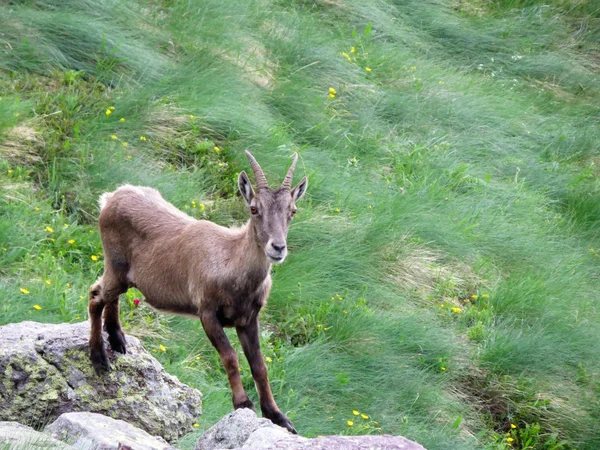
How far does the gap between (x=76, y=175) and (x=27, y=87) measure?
4.42 ft

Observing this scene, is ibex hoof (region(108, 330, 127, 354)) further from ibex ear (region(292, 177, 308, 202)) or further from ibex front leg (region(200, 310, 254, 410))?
ibex ear (region(292, 177, 308, 202))

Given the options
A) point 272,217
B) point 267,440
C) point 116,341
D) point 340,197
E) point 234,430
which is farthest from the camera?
point 340,197

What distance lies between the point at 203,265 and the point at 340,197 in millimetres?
4359

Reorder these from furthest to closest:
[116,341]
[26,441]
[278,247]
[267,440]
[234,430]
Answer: [116,341], [278,247], [234,430], [267,440], [26,441]

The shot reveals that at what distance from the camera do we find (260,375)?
5.87 meters

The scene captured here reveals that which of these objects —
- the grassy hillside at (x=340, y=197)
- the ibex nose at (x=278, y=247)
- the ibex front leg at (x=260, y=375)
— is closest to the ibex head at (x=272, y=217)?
the ibex nose at (x=278, y=247)

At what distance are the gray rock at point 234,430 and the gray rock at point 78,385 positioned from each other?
1074 millimetres

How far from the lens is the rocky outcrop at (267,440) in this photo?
14.5 feet

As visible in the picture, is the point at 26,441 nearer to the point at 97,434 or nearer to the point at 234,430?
the point at 97,434

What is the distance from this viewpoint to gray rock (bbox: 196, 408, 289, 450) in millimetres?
5012

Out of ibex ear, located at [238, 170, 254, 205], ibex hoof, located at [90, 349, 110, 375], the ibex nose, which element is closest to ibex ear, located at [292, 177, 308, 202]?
ibex ear, located at [238, 170, 254, 205]

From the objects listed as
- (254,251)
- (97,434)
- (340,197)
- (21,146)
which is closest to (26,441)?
(97,434)

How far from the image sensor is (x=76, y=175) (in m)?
9.35

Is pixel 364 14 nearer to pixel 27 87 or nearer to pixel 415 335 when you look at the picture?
pixel 27 87
